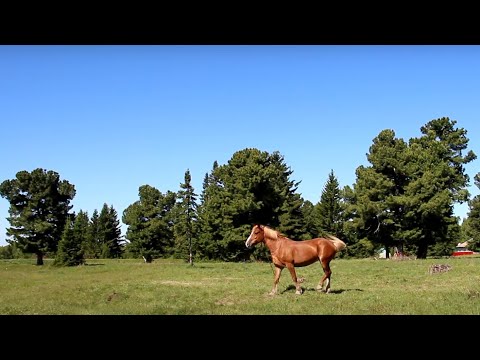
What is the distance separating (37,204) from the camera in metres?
25.1

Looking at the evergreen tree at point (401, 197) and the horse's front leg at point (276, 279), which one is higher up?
the evergreen tree at point (401, 197)

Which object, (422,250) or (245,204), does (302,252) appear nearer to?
(245,204)

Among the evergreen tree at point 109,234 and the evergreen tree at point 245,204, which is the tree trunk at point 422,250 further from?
the evergreen tree at point 109,234

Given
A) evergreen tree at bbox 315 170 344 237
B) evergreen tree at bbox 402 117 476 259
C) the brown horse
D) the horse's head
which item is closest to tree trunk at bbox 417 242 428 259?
evergreen tree at bbox 402 117 476 259

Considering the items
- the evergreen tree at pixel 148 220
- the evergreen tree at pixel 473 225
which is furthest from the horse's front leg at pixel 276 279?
the evergreen tree at pixel 473 225

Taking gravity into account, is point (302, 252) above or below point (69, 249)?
above

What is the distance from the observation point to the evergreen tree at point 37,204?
2450cm

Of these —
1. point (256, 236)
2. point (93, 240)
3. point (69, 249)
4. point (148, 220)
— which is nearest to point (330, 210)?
point (148, 220)

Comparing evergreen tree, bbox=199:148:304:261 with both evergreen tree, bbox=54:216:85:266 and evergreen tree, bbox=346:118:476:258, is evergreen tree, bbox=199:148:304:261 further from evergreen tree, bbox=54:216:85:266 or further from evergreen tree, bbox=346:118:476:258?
evergreen tree, bbox=54:216:85:266
